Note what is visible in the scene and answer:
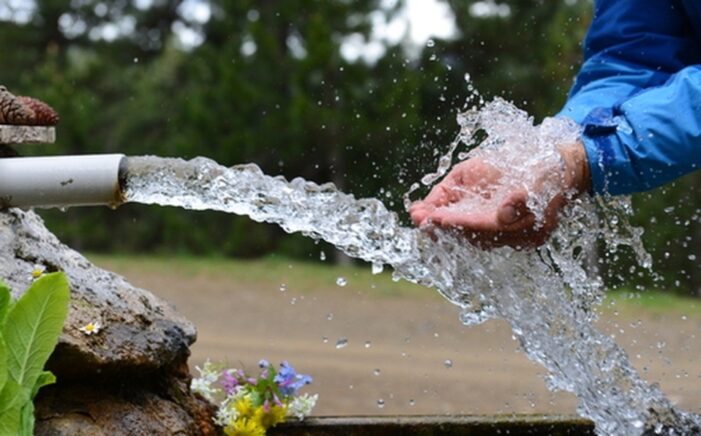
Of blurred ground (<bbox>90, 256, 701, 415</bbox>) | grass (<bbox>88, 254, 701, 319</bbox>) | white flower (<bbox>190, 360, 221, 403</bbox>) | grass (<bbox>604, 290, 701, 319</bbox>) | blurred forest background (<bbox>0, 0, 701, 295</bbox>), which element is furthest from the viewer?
blurred forest background (<bbox>0, 0, 701, 295</bbox>)

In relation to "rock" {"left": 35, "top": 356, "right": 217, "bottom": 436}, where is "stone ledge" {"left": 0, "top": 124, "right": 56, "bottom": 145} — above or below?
above

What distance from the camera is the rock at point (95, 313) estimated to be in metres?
1.25

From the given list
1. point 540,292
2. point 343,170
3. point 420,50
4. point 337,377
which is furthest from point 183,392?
point 420,50

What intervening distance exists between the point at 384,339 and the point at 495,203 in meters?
4.92

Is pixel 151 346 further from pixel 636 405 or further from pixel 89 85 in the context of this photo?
pixel 89 85

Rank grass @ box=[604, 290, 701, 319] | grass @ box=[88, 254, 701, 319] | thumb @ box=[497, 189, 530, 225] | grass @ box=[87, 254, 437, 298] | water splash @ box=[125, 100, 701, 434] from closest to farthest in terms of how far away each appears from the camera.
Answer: thumb @ box=[497, 189, 530, 225] < water splash @ box=[125, 100, 701, 434] < grass @ box=[604, 290, 701, 319] < grass @ box=[88, 254, 701, 319] < grass @ box=[87, 254, 437, 298]

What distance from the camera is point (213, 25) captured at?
11672 millimetres

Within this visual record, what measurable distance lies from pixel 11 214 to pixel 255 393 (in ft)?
1.38

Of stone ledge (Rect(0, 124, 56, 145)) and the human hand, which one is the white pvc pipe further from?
the human hand

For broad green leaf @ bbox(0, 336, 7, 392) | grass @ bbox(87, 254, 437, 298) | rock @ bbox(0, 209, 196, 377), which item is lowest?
grass @ bbox(87, 254, 437, 298)

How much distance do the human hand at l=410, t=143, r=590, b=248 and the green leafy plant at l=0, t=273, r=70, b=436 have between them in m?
0.44

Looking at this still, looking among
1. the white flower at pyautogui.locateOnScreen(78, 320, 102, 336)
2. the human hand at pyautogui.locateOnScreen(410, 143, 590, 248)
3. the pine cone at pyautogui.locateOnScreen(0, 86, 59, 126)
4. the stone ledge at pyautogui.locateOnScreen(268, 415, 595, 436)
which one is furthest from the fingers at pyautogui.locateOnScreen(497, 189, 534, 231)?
the pine cone at pyautogui.locateOnScreen(0, 86, 59, 126)

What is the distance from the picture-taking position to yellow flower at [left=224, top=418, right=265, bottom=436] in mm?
1437

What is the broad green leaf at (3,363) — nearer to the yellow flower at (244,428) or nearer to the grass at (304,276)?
the yellow flower at (244,428)
